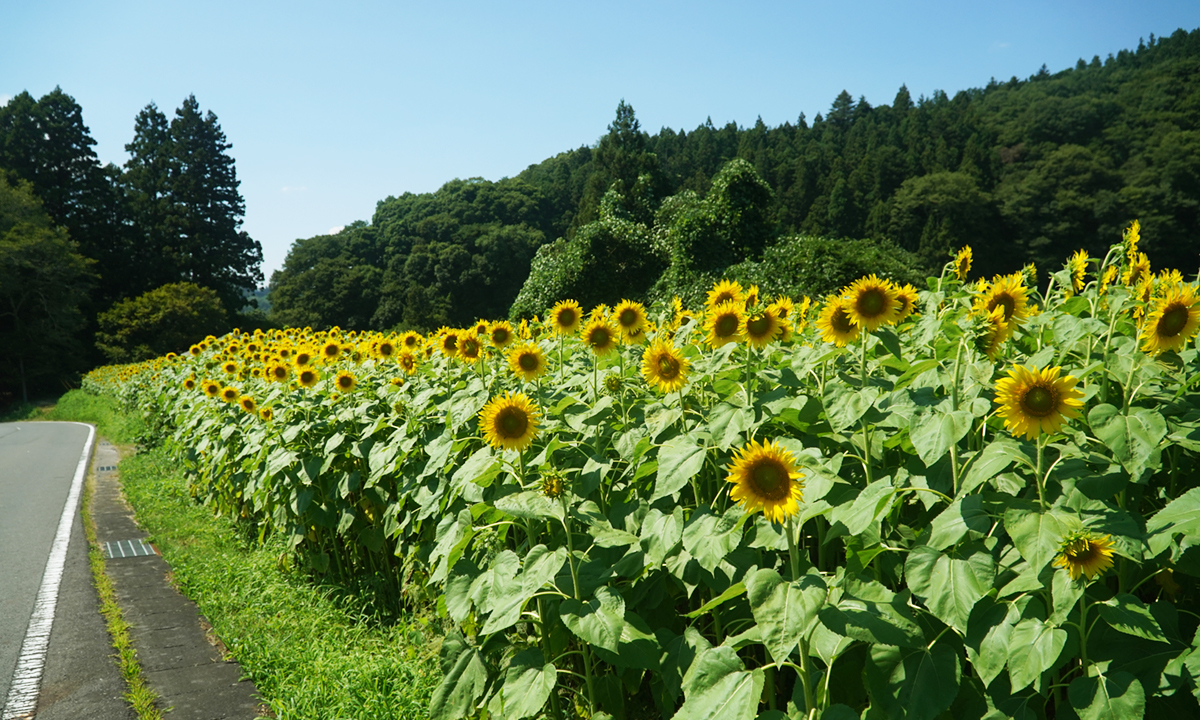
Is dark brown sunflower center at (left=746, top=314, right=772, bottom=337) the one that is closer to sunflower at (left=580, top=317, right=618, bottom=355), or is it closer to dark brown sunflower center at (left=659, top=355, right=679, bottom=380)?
dark brown sunflower center at (left=659, top=355, right=679, bottom=380)

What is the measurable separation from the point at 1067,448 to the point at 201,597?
4.33m

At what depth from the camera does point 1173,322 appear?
1764mm

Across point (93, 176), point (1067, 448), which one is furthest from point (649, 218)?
point (93, 176)

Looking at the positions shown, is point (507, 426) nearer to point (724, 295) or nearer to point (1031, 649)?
point (724, 295)

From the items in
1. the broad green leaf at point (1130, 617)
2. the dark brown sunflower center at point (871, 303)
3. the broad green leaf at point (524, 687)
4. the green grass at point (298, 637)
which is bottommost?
the green grass at point (298, 637)

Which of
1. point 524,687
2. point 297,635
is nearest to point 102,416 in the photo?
point 297,635

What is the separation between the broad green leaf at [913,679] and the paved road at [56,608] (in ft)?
9.46

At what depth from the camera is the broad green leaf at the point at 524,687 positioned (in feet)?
6.34

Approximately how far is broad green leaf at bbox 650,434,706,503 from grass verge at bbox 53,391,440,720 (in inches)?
57.2

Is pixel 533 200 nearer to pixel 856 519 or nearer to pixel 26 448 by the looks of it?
pixel 26 448

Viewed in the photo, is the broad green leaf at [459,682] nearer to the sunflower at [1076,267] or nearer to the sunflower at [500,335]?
the sunflower at [500,335]

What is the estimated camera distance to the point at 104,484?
8.45 m

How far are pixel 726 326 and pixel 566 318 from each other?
1.07m

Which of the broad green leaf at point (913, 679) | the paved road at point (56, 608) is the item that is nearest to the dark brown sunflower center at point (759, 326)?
the broad green leaf at point (913, 679)
